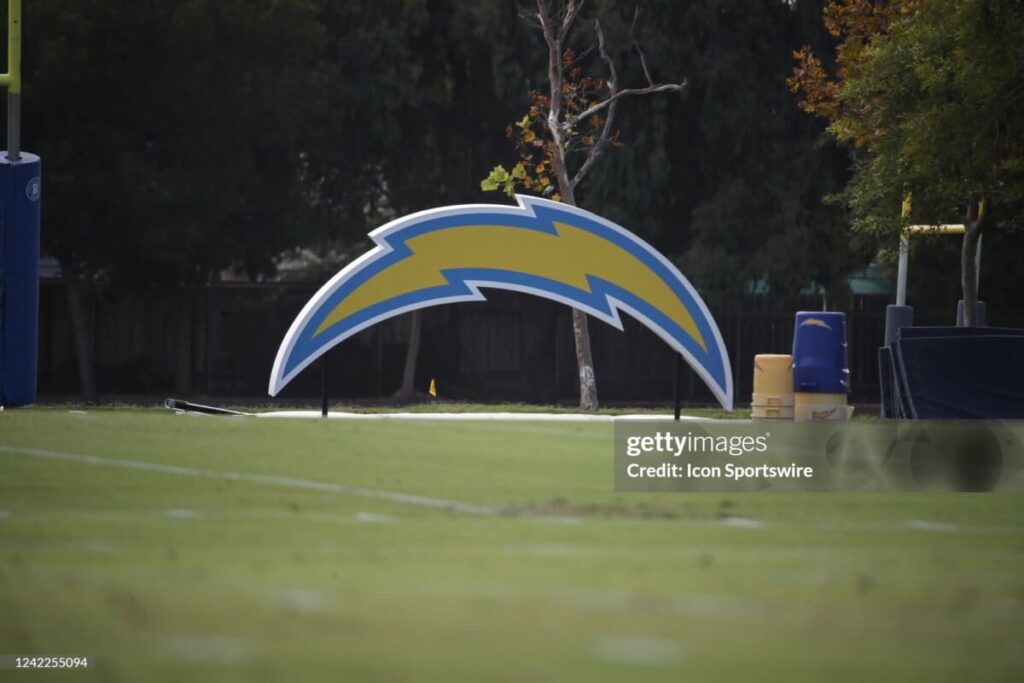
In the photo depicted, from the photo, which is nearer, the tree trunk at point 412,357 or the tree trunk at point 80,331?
the tree trunk at point 80,331

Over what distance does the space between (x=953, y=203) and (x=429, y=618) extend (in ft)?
68.7

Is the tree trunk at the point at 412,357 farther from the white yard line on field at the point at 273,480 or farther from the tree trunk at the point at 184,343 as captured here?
the white yard line on field at the point at 273,480

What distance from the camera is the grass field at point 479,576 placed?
6527 mm

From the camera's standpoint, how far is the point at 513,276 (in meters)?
19.7

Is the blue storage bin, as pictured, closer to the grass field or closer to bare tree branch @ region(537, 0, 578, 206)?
the grass field

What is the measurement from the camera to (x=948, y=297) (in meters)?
37.9

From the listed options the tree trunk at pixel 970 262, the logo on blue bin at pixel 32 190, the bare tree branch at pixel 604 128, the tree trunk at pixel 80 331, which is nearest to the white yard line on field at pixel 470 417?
the logo on blue bin at pixel 32 190

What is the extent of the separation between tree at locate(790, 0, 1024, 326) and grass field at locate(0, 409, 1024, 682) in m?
12.2

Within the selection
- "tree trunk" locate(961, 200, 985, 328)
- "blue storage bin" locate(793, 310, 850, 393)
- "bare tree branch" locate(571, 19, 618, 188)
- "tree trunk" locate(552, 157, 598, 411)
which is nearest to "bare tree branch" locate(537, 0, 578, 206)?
"tree trunk" locate(552, 157, 598, 411)

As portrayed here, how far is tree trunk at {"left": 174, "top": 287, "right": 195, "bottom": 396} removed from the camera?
123ft

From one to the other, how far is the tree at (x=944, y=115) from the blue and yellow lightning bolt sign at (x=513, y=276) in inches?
277

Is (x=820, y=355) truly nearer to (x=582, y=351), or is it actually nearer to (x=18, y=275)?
(x=582, y=351)

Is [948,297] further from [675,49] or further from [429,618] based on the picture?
[429,618]

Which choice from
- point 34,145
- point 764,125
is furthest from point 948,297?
point 34,145
